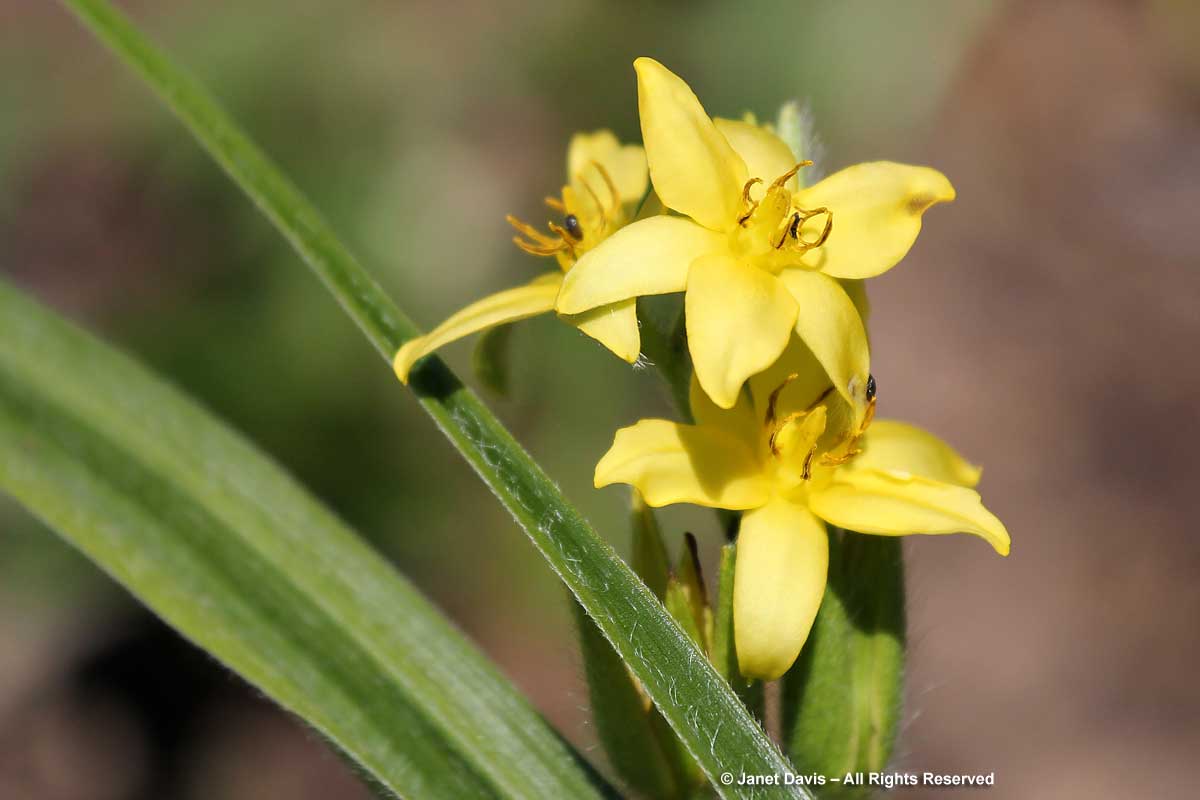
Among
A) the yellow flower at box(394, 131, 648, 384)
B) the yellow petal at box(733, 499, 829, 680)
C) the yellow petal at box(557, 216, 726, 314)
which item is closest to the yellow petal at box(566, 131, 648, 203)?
the yellow flower at box(394, 131, 648, 384)

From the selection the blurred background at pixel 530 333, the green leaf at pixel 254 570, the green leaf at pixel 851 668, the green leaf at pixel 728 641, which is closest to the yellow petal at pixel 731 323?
the green leaf at pixel 728 641

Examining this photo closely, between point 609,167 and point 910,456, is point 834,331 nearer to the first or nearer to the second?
point 910,456

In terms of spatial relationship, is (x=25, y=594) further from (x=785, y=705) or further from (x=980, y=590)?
(x=980, y=590)

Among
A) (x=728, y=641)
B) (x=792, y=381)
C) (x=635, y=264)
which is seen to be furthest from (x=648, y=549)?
(x=635, y=264)

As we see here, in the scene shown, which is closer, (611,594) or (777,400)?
(611,594)

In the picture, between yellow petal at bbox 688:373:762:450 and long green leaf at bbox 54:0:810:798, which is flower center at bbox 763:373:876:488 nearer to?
yellow petal at bbox 688:373:762:450

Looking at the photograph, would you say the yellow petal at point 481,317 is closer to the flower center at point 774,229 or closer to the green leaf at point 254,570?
the flower center at point 774,229
